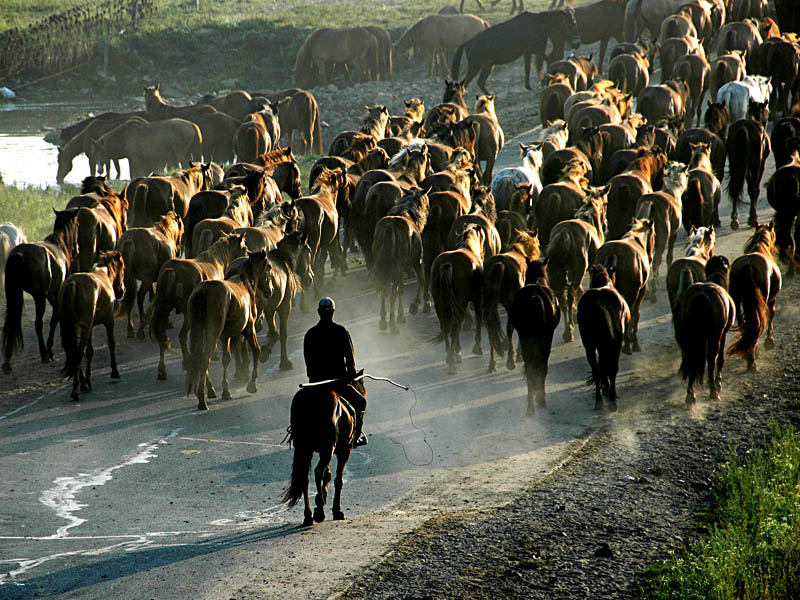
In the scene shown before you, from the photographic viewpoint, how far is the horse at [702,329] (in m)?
10.5

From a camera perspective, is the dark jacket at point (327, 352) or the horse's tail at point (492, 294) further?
the horse's tail at point (492, 294)

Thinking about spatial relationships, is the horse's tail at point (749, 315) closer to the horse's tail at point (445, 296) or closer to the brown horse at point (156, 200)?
the horse's tail at point (445, 296)

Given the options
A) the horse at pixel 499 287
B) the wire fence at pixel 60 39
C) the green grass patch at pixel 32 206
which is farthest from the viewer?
the wire fence at pixel 60 39

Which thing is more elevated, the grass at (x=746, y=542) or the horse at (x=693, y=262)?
the horse at (x=693, y=262)

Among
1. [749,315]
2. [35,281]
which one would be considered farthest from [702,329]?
[35,281]

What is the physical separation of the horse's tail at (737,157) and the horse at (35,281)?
10.3 metres

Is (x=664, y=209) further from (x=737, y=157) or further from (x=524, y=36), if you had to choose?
(x=524, y=36)

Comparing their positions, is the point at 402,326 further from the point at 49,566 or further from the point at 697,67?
the point at 697,67

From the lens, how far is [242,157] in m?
23.0

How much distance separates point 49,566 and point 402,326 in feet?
23.5

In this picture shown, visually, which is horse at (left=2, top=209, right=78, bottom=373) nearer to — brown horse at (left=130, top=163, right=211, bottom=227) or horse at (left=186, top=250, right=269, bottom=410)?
horse at (left=186, top=250, right=269, bottom=410)

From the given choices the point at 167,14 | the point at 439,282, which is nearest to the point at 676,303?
the point at 439,282

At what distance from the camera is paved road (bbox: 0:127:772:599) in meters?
7.11

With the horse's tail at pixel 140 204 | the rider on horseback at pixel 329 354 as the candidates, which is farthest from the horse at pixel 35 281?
the rider on horseback at pixel 329 354
